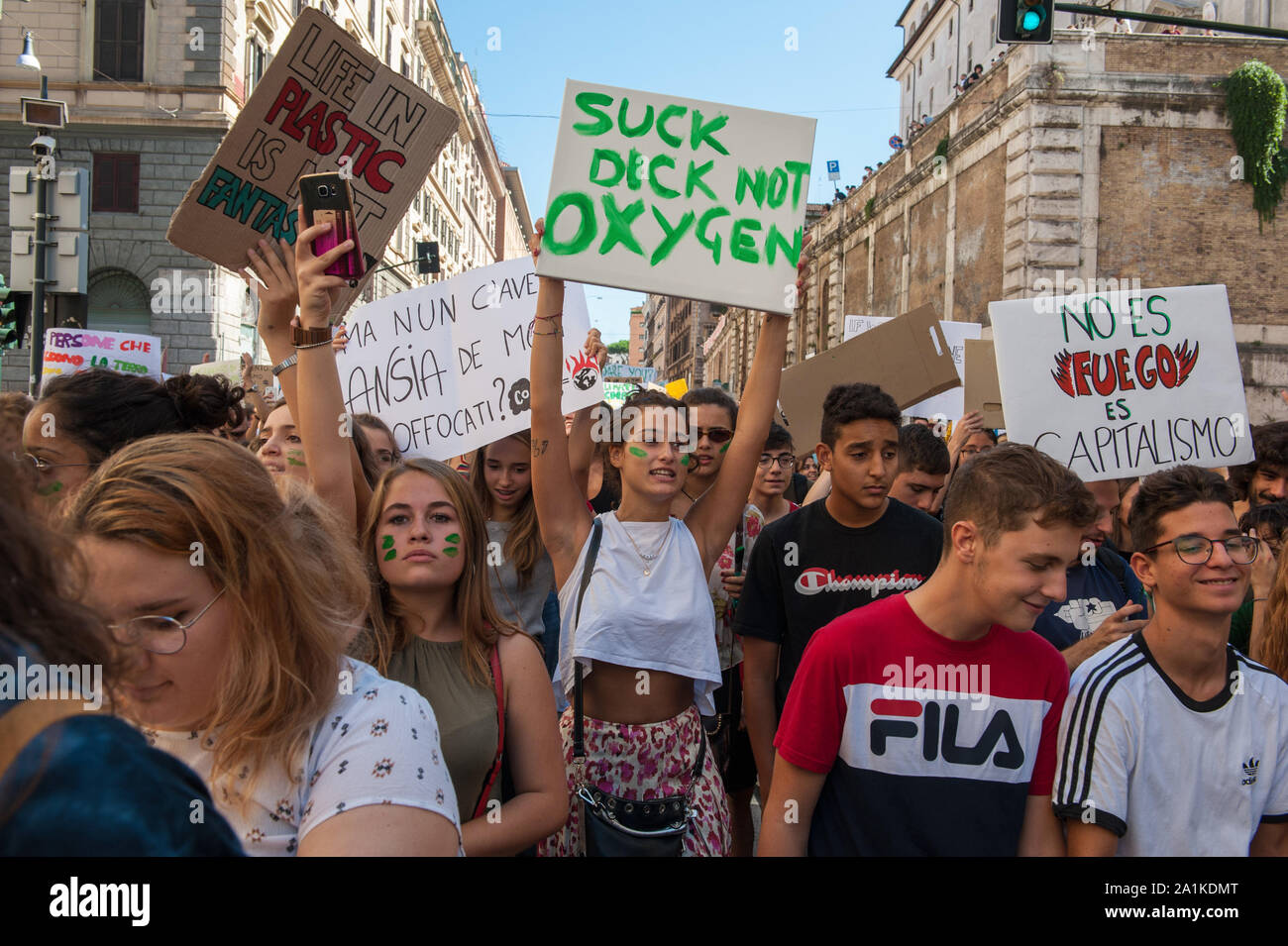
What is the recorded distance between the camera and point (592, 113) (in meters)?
3.57

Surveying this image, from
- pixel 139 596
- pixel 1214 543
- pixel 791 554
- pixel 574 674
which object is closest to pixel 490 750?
pixel 574 674

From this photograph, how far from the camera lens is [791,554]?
3.41 metres

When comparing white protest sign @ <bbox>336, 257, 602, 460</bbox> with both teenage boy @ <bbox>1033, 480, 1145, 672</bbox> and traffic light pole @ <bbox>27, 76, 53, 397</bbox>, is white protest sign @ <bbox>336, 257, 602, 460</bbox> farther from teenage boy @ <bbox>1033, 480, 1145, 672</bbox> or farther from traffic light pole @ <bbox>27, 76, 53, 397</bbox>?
traffic light pole @ <bbox>27, 76, 53, 397</bbox>

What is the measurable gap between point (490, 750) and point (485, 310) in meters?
2.97

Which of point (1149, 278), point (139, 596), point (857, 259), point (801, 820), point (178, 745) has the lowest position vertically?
point (801, 820)

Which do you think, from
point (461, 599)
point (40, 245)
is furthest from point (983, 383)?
point (40, 245)

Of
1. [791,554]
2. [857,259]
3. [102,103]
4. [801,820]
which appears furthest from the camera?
[857,259]

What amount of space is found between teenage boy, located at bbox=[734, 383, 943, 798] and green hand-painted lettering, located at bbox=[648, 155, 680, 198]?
1.14 meters

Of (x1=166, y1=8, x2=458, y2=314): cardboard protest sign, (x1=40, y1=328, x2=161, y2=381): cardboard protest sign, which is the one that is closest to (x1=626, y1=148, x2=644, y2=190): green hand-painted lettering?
(x1=166, y1=8, x2=458, y2=314): cardboard protest sign

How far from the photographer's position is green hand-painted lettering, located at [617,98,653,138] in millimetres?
3598

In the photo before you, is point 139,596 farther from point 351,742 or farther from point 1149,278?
point 1149,278

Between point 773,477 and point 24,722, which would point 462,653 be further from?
point 773,477

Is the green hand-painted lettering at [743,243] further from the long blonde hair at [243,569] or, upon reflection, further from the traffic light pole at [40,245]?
the traffic light pole at [40,245]

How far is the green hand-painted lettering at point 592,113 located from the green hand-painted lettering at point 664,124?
7.4 inches
